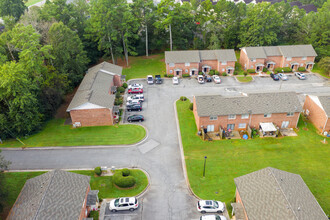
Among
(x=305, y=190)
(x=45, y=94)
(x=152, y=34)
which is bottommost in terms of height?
(x=305, y=190)

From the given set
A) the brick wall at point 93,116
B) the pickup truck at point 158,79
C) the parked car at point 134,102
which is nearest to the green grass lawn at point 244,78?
the pickup truck at point 158,79

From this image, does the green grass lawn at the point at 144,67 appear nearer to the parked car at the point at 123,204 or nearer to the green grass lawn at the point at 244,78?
the green grass lawn at the point at 244,78

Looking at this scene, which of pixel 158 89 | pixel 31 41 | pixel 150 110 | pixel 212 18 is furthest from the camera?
pixel 212 18

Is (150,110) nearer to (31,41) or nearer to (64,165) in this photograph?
(64,165)

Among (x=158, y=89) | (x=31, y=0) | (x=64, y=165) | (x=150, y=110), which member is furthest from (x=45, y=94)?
(x=31, y=0)

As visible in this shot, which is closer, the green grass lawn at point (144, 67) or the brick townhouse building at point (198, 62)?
the brick townhouse building at point (198, 62)

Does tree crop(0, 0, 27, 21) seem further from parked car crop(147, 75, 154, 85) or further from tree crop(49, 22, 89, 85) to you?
parked car crop(147, 75, 154, 85)

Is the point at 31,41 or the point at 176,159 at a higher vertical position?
the point at 31,41

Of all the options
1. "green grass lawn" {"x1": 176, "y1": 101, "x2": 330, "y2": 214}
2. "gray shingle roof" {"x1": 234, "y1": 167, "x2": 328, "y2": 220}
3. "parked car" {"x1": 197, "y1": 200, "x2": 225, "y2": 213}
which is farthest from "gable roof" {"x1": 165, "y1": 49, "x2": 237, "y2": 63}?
"parked car" {"x1": 197, "y1": 200, "x2": 225, "y2": 213}
